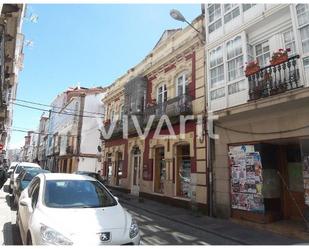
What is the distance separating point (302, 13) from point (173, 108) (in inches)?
276

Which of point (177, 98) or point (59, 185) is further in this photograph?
point (177, 98)

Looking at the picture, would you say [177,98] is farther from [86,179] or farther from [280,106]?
[86,179]

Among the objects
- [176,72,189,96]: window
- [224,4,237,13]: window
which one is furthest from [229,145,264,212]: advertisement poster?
[224,4,237,13]: window

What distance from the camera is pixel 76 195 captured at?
566cm

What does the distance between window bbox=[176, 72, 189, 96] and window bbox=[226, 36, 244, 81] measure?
3.16m

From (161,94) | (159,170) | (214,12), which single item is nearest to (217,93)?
(214,12)

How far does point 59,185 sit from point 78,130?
28.5 metres

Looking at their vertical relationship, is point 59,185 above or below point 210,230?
above

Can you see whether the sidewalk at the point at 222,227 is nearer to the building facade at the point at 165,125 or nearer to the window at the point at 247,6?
the building facade at the point at 165,125

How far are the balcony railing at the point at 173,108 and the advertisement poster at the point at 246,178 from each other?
3.14 m

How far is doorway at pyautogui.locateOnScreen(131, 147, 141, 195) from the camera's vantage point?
18055 mm

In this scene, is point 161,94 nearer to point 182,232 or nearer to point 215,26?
point 215,26

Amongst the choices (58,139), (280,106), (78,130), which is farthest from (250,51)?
(58,139)

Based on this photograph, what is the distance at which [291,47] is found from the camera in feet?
31.3
